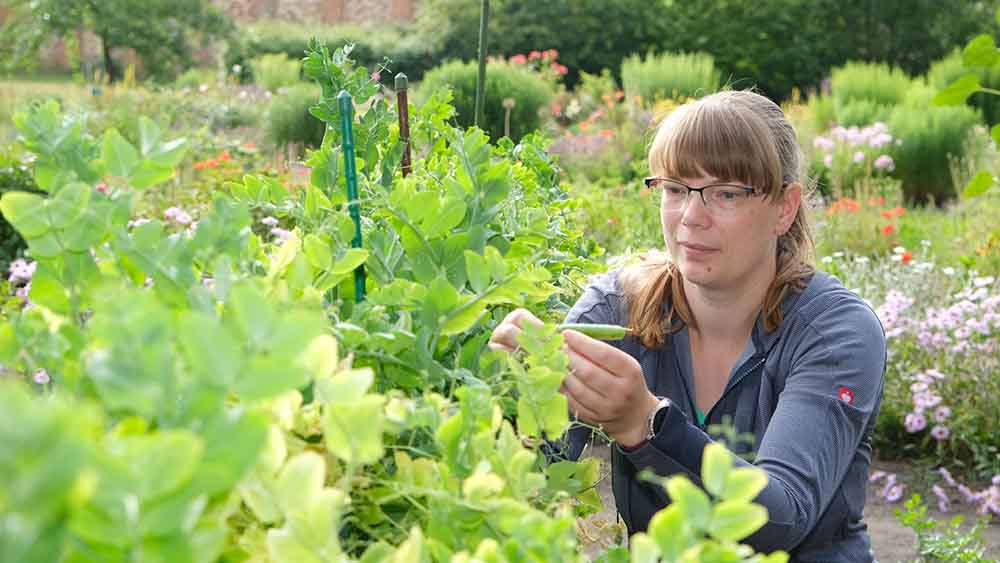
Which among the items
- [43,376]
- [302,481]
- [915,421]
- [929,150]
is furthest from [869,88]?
[302,481]

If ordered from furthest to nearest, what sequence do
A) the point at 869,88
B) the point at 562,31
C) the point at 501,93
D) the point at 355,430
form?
the point at 562,31
the point at 869,88
the point at 501,93
the point at 355,430

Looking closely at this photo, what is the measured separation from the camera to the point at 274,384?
50 cm

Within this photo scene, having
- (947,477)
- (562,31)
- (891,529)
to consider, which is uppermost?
(947,477)

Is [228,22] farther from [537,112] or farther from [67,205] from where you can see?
[67,205]

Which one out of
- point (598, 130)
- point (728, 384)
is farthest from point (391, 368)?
point (598, 130)

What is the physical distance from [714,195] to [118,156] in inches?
50.6

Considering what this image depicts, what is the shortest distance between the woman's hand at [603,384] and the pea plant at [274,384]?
0.11 metres

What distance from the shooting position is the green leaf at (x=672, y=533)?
1.86 ft

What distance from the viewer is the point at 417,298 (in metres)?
0.96

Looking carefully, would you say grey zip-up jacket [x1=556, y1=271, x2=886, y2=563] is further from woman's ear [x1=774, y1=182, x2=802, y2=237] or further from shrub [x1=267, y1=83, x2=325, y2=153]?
shrub [x1=267, y1=83, x2=325, y2=153]

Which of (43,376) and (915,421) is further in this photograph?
(915,421)

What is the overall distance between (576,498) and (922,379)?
352cm

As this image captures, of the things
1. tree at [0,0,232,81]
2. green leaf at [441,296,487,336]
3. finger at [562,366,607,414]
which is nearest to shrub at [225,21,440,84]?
tree at [0,0,232,81]

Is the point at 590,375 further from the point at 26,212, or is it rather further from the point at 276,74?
the point at 276,74
